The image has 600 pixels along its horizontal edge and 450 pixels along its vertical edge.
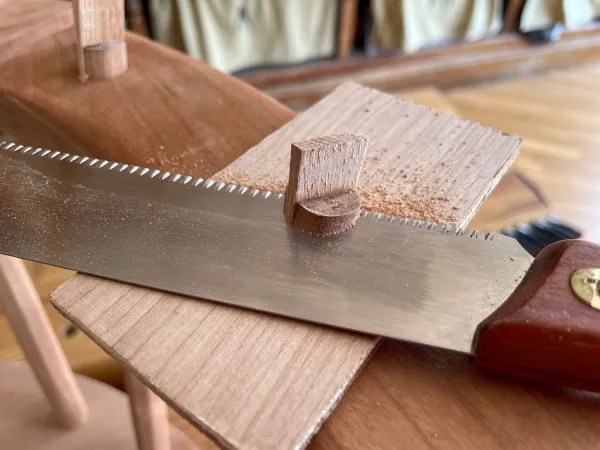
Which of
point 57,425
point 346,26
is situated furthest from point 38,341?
point 346,26

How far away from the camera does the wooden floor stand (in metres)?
0.98

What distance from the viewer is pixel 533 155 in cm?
173

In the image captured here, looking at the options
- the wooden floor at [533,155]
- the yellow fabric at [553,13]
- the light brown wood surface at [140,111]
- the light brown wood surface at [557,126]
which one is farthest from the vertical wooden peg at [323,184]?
the yellow fabric at [553,13]

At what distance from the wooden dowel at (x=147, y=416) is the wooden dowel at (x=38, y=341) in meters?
0.20

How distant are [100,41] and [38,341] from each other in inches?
12.5

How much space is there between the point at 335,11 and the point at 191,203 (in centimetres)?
149

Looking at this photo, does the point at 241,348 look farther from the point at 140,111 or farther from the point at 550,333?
the point at 140,111

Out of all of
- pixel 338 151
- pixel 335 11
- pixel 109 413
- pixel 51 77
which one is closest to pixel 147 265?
pixel 338 151

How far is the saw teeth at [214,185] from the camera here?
43cm

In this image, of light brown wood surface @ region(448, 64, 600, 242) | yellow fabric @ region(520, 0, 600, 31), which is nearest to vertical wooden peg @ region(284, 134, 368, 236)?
light brown wood surface @ region(448, 64, 600, 242)

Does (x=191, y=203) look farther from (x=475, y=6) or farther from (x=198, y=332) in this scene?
(x=475, y=6)

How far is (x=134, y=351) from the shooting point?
0.36 meters

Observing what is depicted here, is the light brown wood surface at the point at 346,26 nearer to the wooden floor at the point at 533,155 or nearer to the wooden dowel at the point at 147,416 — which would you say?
the wooden floor at the point at 533,155

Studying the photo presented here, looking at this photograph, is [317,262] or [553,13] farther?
[553,13]
